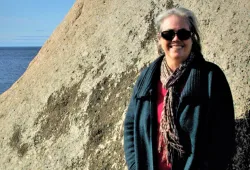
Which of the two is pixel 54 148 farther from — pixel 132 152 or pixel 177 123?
pixel 177 123

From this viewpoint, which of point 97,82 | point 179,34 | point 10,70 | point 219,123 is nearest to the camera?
point 219,123

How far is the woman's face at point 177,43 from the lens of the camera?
11.2 ft

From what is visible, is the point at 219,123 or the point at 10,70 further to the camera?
the point at 10,70

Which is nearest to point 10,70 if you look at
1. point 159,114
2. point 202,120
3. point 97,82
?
A: point 97,82

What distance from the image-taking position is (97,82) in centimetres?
575

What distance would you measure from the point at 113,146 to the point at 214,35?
1.61m

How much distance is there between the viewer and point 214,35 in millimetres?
5277

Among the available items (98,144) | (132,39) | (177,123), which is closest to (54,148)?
(98,144)

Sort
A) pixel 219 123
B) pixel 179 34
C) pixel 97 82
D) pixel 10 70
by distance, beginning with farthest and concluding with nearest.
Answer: pixel 10 70
pixel 97 82
pixel 179 34
pixel 219 123

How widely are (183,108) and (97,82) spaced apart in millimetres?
2513

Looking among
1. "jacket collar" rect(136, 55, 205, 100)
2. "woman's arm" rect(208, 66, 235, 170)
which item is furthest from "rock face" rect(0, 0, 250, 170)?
"jacket collar" rect(136, 55, 205, 100)

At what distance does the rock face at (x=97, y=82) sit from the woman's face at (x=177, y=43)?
1418 mm

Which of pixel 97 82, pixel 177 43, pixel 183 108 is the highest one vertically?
pixel 177 43

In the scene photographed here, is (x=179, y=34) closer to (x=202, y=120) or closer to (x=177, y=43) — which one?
(x=177, y=43)
